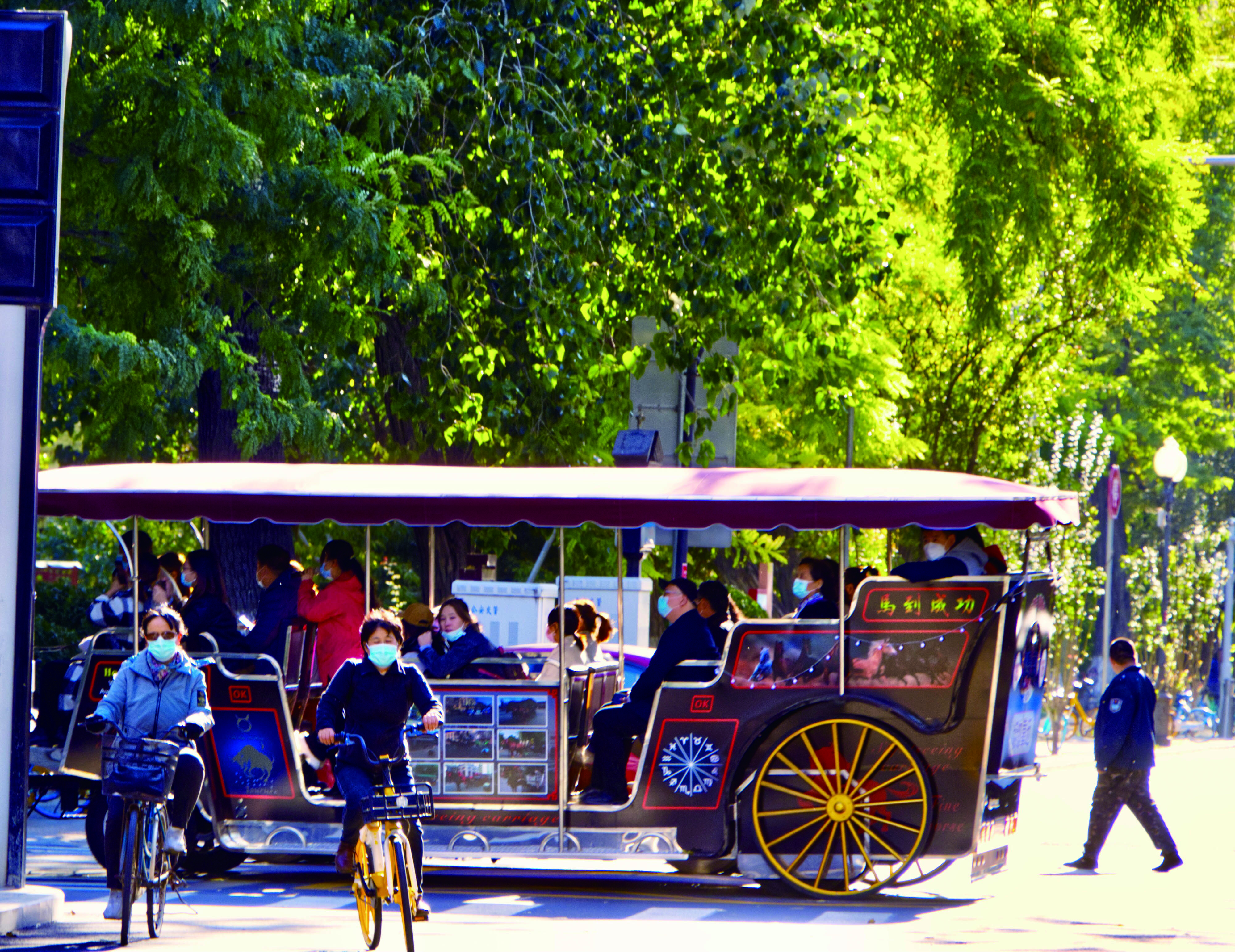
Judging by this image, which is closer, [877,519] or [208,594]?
[877,519]

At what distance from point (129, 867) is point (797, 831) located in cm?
374

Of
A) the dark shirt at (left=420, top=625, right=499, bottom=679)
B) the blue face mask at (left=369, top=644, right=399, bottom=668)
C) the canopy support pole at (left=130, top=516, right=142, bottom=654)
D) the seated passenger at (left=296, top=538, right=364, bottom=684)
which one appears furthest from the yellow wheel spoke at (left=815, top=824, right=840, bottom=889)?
the canopy support pole at (left=130, top=516, right=142, bottom=654)

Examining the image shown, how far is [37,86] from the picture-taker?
31.3 ft

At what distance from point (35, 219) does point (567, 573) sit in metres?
14.2

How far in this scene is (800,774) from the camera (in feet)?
35.4

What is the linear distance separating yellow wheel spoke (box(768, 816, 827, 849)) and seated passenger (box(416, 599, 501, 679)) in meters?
1.94

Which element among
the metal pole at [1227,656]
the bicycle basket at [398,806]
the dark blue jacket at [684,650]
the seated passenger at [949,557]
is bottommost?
the metal pole at [1227,656]

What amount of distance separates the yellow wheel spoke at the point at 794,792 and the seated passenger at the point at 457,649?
5.89ft

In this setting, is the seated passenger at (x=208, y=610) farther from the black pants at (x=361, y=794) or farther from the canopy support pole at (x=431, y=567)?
the black pants at (x=361, y=794)

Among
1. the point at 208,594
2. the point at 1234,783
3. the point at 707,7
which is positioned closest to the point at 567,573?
the point at 1234,783

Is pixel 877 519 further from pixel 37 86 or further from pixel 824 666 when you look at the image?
pixel 37 86

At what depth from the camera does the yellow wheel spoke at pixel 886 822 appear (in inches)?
420

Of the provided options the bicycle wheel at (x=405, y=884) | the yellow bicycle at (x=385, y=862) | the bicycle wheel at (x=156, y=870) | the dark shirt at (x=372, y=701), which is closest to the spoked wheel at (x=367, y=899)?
the yellow bicycle at (x=385, y=862)

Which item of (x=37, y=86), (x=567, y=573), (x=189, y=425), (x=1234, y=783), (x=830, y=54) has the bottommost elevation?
(x=1234, y=783)
